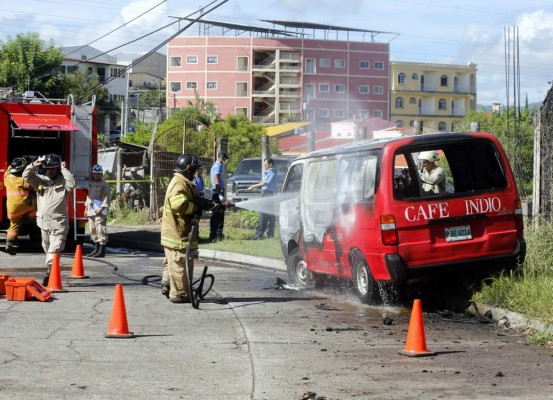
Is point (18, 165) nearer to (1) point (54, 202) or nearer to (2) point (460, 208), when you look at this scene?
(1) point (54, 202)

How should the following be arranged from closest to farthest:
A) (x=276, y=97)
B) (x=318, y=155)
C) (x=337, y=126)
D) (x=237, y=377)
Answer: (x=237, y=377) → (x=318, y=155) → (x=337, y=126) → (x=276, y=97)

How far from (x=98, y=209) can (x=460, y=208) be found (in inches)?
356

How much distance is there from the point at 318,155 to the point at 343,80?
9523cm

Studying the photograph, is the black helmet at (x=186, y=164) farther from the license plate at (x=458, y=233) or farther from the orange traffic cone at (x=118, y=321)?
the license plate at (x=458, y=233)

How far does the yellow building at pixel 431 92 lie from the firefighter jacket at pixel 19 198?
10484 cm

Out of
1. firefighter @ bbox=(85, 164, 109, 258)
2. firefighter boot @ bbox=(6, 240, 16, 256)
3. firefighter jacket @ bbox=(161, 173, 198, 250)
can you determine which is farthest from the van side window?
firefighter boot @ bbox=(6, 240, 16, 256)

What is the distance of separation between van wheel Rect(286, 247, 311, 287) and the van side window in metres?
0.89

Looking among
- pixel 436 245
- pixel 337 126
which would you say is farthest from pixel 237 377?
pixel 337 126

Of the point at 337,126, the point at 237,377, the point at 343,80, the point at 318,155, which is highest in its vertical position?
the point at 343,80

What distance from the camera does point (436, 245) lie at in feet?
37.4

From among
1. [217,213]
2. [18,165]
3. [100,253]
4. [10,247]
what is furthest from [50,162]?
[217,213]

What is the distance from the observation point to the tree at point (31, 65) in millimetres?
62938

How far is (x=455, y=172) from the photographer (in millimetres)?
12289

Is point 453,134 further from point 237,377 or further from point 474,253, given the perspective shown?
point 237,377
